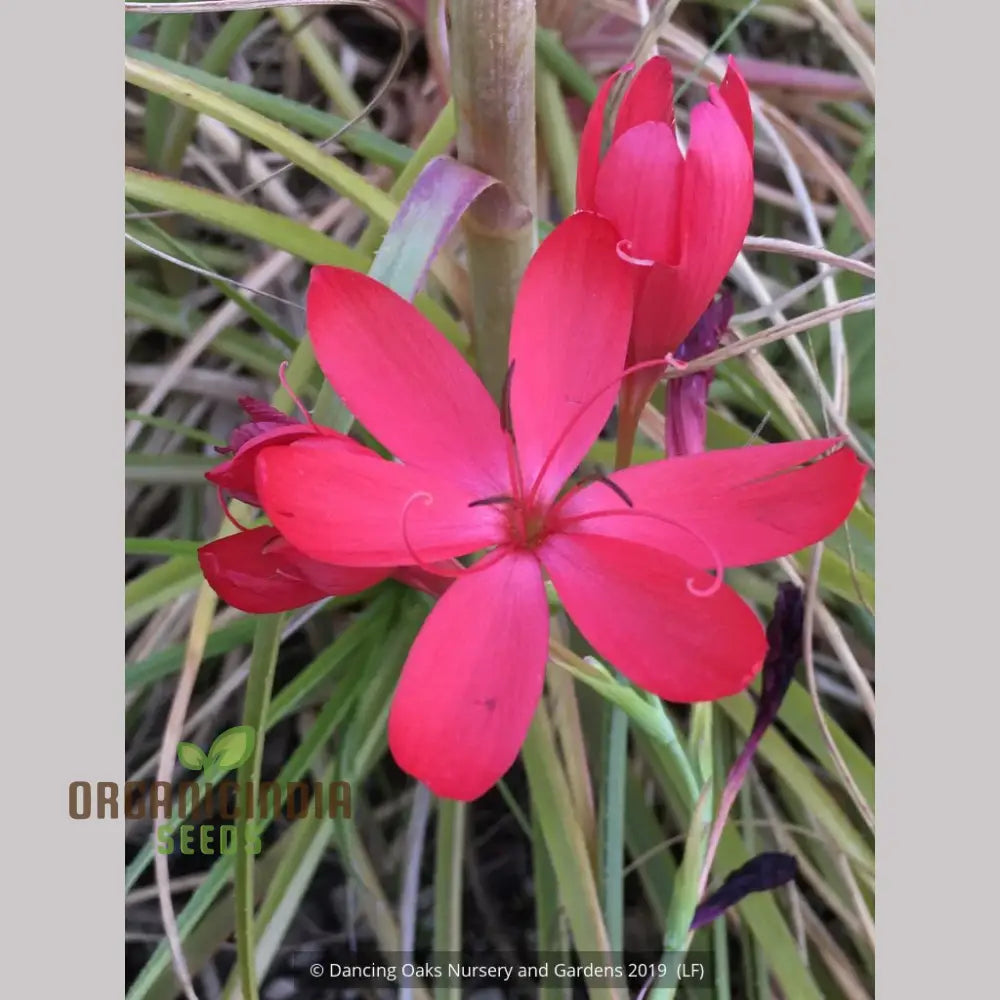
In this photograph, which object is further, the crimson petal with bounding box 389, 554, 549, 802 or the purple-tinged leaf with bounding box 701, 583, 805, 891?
the purple-tinged leaf with bounding box 701, 583, 805, 891

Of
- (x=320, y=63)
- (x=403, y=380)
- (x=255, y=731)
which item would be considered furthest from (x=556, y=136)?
(x=255, y=731)

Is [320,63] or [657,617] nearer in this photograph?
[657,617]

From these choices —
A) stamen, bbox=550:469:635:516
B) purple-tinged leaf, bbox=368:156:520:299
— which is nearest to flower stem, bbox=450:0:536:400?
purple-tinged leaf, bbox=368:156:520:299

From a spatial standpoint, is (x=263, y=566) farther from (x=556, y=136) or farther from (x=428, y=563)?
(x=556, y=136)

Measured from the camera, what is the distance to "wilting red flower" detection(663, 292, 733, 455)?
0.35 metres

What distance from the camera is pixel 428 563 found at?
29cm

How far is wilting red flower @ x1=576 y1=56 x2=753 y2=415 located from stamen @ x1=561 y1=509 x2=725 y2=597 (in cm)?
7

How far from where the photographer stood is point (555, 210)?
57 centimetres

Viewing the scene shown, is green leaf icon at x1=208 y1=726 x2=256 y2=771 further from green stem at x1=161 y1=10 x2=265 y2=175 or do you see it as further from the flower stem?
green stem at x1=161 y1=10 x2=265 y2=175

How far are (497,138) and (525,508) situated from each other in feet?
0.49

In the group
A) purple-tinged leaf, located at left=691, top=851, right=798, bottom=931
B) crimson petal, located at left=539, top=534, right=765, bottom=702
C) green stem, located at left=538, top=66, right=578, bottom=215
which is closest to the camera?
crimson petal, located at left=539, top=534, right=765, bottom=702

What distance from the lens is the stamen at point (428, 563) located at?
0.28 metres

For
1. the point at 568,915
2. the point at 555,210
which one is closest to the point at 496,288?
the point at 555,210

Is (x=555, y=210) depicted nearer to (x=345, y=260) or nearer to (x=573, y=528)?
(x=345, y=260)
